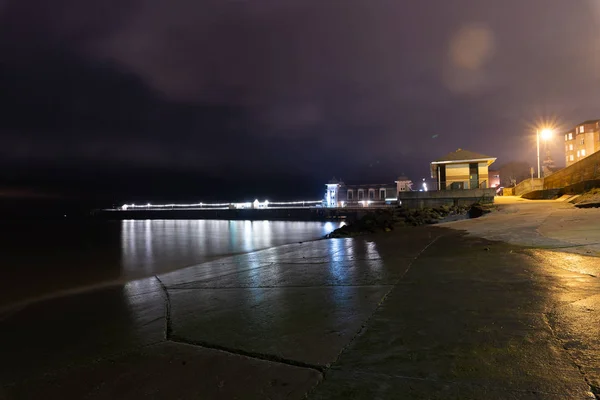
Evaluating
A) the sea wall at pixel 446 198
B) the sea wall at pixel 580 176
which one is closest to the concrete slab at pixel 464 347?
the sea wall at pixel 580 176

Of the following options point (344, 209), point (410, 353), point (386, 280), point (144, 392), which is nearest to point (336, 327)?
point (410, 353)

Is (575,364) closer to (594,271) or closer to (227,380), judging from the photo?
(227,380)

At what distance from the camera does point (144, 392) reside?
258cm

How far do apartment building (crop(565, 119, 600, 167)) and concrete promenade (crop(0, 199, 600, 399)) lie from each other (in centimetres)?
8198

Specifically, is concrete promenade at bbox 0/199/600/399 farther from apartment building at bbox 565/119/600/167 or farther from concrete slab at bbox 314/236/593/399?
apartment building at bbox 565/119/600/167

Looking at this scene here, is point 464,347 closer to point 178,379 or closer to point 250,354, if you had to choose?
point 250,354

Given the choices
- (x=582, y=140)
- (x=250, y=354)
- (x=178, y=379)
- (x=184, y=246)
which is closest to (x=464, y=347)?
(x=250, y=354)

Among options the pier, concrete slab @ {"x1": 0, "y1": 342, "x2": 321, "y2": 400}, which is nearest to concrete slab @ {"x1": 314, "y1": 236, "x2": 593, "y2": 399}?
concrete slab @ {"x1": 0, "y1": 342, "x2": 321, "y2": 400}

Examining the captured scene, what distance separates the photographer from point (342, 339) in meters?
3.19

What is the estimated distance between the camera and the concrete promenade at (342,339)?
2373 mm

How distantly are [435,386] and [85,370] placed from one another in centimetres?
305

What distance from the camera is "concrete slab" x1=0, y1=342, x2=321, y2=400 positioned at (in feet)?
8.10

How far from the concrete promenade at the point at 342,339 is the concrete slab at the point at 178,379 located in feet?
0.04

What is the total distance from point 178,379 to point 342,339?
4.82 ft
